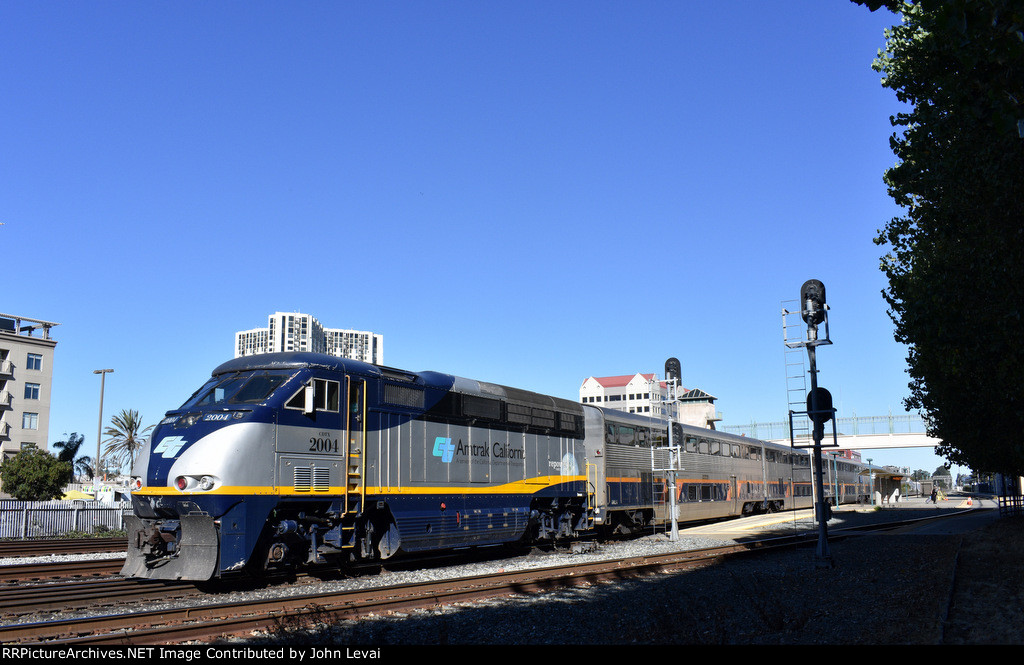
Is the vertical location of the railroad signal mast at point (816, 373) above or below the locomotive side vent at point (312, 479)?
above

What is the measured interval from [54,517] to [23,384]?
4312 cm

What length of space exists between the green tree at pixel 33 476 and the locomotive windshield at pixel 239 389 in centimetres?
3634

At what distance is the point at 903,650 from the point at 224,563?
34.0 ft

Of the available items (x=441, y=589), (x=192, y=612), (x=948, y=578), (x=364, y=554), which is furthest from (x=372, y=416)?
(x=948, y=578)

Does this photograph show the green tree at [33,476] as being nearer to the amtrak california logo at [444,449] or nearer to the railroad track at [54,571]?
the railroad track at [54,571]

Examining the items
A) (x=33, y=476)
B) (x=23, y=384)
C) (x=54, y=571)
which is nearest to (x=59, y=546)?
A: (x=54, y=571)

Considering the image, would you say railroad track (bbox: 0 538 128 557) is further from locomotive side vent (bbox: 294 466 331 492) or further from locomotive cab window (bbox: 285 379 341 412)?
locomotive cab window (bbox: 285 379 341 412)

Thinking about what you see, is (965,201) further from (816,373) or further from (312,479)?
(312,479)

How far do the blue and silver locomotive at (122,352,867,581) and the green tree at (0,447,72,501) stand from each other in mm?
35636

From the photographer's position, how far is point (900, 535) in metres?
27.7

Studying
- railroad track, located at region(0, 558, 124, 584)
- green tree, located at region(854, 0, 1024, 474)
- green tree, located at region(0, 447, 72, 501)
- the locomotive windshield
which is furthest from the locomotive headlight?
green tree, located at region(0, 447, 72, 501)

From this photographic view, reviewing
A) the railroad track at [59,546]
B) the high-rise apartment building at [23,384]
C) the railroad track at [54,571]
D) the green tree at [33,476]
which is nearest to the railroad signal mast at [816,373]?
the railroad track at [54,571]

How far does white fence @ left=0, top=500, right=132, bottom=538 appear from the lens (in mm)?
28859

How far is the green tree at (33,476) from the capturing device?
4338cm
